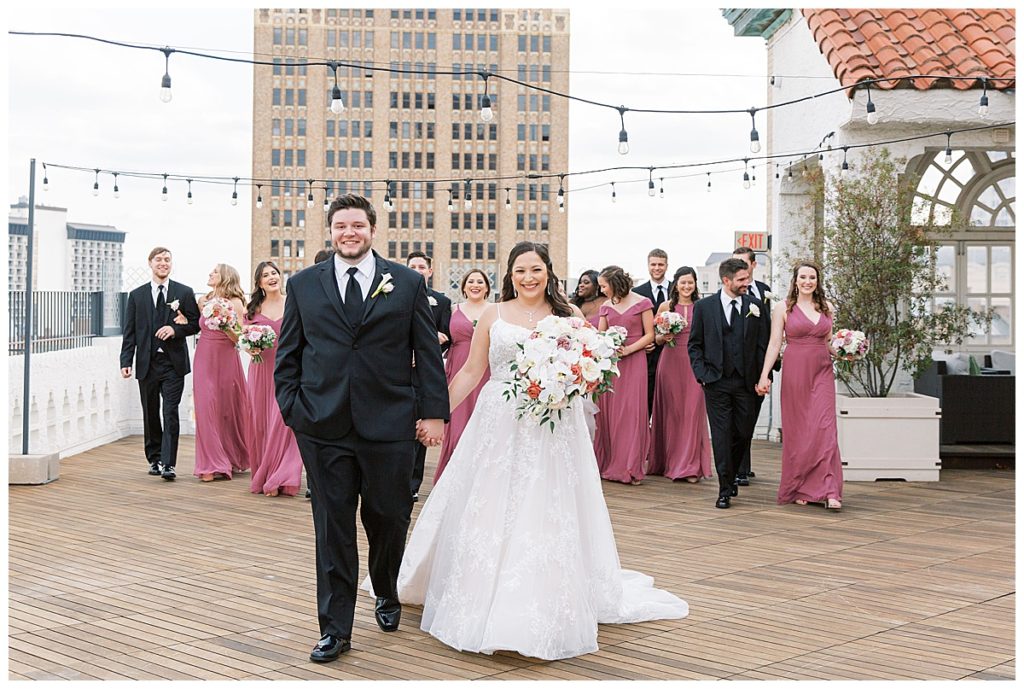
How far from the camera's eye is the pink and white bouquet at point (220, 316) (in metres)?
10.2

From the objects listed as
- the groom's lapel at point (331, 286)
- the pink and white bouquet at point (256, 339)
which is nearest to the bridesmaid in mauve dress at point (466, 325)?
the pink and white bouquet at point (256, 339)

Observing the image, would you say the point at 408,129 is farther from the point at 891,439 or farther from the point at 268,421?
the point at 268,421

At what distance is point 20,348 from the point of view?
10.7 m

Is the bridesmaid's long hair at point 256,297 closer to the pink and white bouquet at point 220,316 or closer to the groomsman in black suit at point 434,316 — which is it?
the pink and white bouquet at point 220,316

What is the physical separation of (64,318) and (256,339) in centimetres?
352

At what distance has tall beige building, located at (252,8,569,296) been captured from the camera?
122750 mm

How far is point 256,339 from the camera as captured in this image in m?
9.67

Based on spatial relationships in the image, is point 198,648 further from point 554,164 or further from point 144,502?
point 554,164

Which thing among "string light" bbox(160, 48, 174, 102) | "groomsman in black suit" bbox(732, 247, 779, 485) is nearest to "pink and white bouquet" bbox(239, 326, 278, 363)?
"string light" bbox(160, 48, 174, 102)

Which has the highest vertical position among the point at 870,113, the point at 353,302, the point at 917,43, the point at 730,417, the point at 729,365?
the point at 917,43

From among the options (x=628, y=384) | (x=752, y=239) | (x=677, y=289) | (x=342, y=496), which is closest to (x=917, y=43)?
(x=677, y=289)

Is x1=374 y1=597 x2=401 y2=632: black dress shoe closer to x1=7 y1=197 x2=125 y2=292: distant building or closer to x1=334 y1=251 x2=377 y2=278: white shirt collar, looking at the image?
x1=334 y1=251 x2=377 y2=278: white shirt collar

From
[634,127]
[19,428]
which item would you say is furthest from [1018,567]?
[634,127]

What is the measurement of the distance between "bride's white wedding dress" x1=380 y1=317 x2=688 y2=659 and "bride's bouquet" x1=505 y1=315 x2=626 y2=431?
0.13 metres
